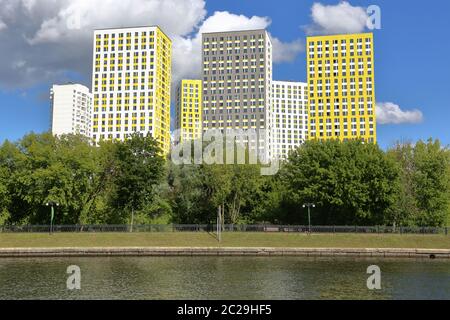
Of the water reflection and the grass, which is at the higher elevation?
the grass

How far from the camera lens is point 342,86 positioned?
602 ft

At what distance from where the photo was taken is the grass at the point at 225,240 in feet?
202

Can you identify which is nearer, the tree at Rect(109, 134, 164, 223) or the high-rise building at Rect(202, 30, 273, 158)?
the tree at Rect(109, 134, 164, 223)

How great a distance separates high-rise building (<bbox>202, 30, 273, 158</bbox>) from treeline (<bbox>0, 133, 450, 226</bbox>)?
4452 inches

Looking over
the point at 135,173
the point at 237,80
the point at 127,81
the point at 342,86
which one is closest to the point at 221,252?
the point at 135,173

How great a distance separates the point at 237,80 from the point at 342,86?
42.9 metres

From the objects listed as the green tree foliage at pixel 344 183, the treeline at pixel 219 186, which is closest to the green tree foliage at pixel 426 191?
the treeline at pixel 219 186

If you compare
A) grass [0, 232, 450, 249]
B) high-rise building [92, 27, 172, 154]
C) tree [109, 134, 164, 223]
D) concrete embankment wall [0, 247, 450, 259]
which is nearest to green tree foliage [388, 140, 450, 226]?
grass [0, 232, 450, 249]

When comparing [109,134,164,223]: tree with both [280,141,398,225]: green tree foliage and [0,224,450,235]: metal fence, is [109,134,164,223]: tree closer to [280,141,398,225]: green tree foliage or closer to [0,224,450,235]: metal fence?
[0,224,450,235]: metal fence

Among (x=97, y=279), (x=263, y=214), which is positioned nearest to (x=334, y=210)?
(x=263, y=214)

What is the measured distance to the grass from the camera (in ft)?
202

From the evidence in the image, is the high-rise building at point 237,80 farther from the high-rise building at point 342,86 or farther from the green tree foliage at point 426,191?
the green tree foliage at point 426,191
